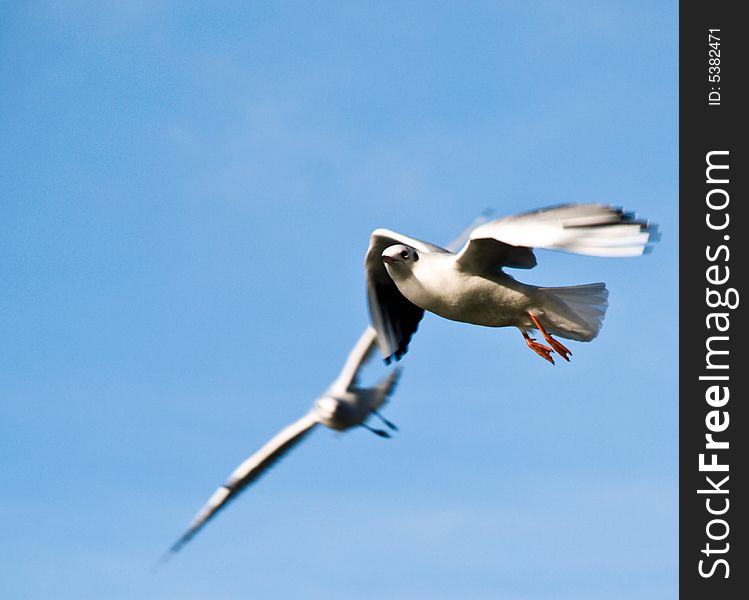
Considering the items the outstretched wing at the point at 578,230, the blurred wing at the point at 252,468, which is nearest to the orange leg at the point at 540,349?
the outstretched wing at the point at 578,230

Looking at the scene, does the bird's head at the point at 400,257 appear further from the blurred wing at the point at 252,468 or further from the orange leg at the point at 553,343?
the blurred wing at the point at 252,468

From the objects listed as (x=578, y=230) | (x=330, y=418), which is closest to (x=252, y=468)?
(x=330, y=418)

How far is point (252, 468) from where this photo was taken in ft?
54.7

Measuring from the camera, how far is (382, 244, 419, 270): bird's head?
13211 mm

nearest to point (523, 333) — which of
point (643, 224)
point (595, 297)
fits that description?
point (595, 297)

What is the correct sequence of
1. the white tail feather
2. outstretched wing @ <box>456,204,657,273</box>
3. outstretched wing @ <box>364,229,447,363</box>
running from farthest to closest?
outstretched wing @ <box>364,229,447,363</box>
the white tail feather
outstretched wing @ <box>456,204,657,273</box>

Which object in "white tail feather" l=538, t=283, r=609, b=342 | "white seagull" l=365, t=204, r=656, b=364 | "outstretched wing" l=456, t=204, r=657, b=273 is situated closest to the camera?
"outstretched wing" l=456, t=204, r=657, b=273

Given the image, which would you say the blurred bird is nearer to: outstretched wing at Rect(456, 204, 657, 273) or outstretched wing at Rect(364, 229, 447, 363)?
outstretched wing at Rect(364, 229, 447, 363)

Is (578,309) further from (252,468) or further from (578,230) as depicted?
(252,468)

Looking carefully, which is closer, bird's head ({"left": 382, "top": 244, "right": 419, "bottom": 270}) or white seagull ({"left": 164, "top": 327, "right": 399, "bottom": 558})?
bird's head ({"left": 382, "top": 244, "right": 419, "bottom": 270})

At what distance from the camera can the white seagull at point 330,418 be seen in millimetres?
16625

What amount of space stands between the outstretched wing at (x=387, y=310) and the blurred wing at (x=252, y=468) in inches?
79.7

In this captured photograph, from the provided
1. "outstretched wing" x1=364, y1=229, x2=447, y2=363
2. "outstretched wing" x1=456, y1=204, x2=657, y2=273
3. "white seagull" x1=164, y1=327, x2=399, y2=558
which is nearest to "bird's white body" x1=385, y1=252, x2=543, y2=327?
"outstretched wing" x1=456, y1=204, x2=657, y2=273

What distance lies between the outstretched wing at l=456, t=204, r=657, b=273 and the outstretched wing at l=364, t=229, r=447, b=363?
2957 mm
